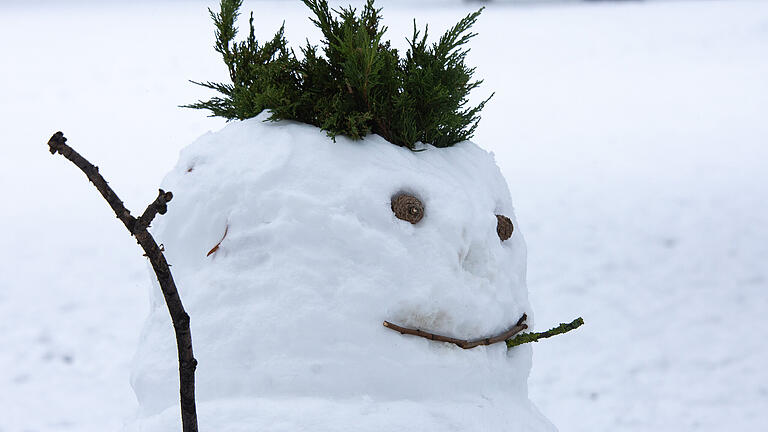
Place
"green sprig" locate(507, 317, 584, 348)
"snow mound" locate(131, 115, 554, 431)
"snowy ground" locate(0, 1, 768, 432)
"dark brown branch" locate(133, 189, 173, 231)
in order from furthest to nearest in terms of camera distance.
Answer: "snowy ground" locate(0, 1, 768, 432), "green sprig" locate(507, 317, 584, 348), "snow mound" locate(131, 115, 554, 431), "dark brown branch" locate(133, 189, 173, 231)

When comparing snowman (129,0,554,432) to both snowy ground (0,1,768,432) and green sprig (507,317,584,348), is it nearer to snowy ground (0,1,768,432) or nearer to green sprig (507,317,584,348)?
green sprig (507,317,584,348)

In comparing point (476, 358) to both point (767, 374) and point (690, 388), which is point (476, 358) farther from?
point (767, 374)

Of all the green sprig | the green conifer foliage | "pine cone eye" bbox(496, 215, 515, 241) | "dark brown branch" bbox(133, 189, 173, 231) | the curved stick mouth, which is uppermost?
the green conifer foliage

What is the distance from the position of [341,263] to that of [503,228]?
1.57 ft

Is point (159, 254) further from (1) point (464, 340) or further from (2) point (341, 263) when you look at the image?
(1) point (464, 340)

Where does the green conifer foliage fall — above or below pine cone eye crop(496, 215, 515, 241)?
above

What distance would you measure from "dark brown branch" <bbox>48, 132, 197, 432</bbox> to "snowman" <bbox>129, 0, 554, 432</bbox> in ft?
0.55

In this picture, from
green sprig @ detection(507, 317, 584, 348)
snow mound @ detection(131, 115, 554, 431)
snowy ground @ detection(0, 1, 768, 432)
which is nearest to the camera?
snow mound @ detection(131, 115, 554, 431)

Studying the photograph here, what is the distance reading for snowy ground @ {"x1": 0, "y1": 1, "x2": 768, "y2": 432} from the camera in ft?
14.9

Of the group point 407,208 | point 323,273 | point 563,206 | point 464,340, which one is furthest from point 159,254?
point 563,206

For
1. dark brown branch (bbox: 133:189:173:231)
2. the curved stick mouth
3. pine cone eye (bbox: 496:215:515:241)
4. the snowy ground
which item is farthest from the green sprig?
the snowy ground

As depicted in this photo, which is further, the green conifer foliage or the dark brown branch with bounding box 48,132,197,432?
the green conifer foliage

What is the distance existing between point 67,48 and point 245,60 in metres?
9.78

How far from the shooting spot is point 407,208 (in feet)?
5.81
